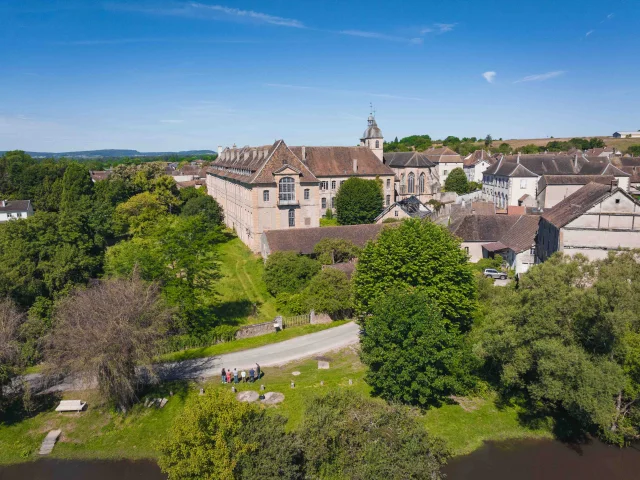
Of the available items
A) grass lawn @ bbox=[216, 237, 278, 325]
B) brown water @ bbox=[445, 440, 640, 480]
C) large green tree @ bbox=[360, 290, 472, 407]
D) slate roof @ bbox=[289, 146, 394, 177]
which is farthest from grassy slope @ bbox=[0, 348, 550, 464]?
slate roof @ bbox=[289, 146, 394, 177]

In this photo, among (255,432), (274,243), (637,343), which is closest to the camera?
(255,432)

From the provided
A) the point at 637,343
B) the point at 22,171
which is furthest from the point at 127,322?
the point at 22,171

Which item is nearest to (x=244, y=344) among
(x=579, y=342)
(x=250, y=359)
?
(x=250, y=359)

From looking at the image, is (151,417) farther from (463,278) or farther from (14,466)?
(463,278)

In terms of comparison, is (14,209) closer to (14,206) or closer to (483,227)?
(14,206)

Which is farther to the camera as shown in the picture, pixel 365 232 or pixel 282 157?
pixel 282 157

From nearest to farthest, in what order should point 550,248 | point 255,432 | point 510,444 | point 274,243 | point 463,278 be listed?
point 255,432, point 510,444, point 463,278, point 550,248, point 274,243

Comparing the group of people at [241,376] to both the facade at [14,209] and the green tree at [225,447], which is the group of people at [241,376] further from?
the facade at [14,209]

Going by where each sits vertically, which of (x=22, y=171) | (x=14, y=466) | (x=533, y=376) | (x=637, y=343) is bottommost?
(x=14, y=466)
